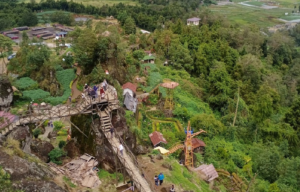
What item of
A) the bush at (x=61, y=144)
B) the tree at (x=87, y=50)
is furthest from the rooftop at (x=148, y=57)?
the bush at (x=61, y=144)

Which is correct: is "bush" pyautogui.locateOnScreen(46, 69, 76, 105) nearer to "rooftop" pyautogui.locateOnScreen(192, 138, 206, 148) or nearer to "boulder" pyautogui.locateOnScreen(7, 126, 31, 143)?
"boulder" pyautogui.locateOnScreen(7, 126, 31, 143)

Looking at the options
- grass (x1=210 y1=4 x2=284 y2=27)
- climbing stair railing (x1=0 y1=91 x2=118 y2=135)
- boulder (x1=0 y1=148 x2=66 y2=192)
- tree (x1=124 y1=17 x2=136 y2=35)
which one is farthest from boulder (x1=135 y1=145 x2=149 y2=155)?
grass (x1=210 y1=4 x2=284 y2=27)

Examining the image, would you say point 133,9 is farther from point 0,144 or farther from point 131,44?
point 0,144

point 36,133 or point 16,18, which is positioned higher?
point 16,18

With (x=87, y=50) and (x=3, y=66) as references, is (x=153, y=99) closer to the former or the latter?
(x=87, y=50)

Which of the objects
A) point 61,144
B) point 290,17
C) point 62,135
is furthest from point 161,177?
point 290,17

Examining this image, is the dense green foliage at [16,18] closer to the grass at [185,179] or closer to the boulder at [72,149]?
the boulder at [72,149]
